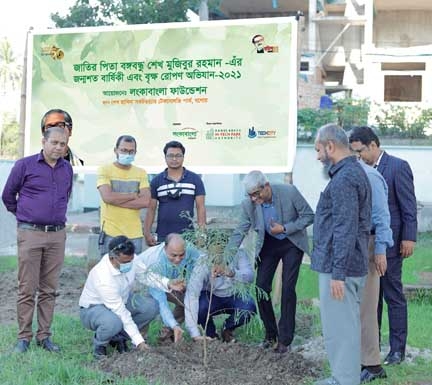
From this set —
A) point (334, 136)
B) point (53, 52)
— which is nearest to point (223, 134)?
point (53, 52)

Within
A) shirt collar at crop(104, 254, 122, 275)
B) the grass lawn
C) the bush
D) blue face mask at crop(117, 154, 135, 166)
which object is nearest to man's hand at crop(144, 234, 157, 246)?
blue face mask at crop(117, 154, 135, 166)

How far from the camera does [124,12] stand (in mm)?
18922

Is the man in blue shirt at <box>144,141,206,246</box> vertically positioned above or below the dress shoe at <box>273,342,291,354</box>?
above

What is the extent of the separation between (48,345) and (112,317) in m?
0.72

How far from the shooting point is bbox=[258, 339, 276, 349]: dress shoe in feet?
20.8

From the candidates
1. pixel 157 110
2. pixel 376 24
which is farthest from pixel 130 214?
pixel 376 24

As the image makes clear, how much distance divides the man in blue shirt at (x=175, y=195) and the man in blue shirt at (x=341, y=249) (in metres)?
2.09

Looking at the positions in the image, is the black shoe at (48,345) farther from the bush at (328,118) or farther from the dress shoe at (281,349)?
the bush at (328,118)

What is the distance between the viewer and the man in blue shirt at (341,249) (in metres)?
4.90

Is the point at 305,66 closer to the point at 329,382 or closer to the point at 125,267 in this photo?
the point at 125,267

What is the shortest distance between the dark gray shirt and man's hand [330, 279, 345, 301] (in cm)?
3

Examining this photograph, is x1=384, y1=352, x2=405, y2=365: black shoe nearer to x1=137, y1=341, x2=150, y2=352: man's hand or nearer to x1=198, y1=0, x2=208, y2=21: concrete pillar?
x1=137, y1=341, x2=150, y2=352: man's hand

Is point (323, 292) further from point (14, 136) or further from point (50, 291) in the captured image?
point (14, 136)

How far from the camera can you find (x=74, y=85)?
28.7 ft
